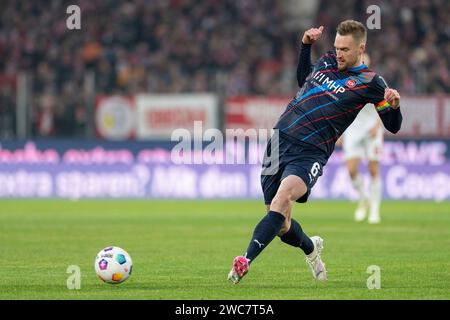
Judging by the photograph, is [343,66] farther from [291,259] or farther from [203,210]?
[203,210]

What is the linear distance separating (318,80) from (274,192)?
44.1 inches

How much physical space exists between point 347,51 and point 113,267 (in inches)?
112

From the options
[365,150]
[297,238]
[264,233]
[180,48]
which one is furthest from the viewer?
[180,48]

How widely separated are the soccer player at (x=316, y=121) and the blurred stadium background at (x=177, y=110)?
12175mm

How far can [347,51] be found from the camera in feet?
32.0

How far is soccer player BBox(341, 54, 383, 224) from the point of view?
60.4 ft

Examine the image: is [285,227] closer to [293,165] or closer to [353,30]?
[293,165]

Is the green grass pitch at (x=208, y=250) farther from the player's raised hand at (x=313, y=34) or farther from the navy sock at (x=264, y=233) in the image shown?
the player's raised hand at (x=313, y=34)

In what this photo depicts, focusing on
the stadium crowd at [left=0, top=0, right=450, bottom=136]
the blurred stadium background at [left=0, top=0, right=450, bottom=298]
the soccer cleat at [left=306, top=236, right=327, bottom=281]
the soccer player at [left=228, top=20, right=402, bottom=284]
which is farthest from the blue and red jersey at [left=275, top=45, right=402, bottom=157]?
the stadium crowd at [left=0, top=0, right=450, bottom=136]

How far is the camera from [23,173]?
2550 centimetres

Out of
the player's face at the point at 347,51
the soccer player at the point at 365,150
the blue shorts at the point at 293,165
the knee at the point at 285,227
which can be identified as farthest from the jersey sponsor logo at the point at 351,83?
the soccer player at the point at 365,150

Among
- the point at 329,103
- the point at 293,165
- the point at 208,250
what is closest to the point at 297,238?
the point at 293,165
